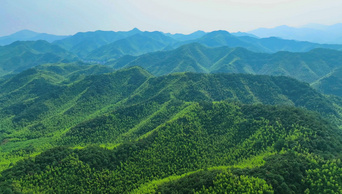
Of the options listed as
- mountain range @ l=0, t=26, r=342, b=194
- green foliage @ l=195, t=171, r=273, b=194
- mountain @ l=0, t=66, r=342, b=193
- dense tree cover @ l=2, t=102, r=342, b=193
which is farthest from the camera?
mountain @ l=0, t=66, r=342, b=193

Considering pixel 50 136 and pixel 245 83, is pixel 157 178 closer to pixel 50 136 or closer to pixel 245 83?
pixel 50 136

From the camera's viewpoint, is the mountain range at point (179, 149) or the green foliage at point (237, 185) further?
the mountain range at point (179, 149)

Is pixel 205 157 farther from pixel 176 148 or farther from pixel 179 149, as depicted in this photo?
pixel 176 148

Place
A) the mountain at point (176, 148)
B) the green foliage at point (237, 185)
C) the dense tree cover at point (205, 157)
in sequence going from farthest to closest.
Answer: the mountain at point (176, 148)
the dense tree cover at point (205, 157)
the green foliage at point (237, 185)

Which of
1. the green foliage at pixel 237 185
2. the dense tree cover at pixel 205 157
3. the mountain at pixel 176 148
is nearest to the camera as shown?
the green foliage at pixel 237 185

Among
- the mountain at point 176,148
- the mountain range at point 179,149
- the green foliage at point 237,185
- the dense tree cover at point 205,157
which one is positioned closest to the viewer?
the green foliage at point 237,185

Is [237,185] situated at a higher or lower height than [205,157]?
higher

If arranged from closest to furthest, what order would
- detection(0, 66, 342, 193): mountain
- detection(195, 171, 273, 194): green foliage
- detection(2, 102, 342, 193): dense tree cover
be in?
detection(195, 171, 273, 194): green foliage
detection(2, 102, 342, 193): dense tree cover
detection(0, 66, 342, 193): mountain

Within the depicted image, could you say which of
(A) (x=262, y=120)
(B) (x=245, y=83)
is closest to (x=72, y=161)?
(A) (x=262, y=120)

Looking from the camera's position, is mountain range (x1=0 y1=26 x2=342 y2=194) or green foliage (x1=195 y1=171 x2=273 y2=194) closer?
green foliage (x1=195 y1=171 x2=273 y2=194)

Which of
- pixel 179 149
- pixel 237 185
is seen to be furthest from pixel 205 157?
pixel 237 185

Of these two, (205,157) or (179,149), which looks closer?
(205,157)

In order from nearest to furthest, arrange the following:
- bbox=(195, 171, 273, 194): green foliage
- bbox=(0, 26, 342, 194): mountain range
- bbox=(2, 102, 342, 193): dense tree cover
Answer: bbox=(195, 171, 273, 194): green foliage → bbox=(2, 102, 342, 193): dense tree cover → bbox=(0, 26, 342, 194): mountain range
